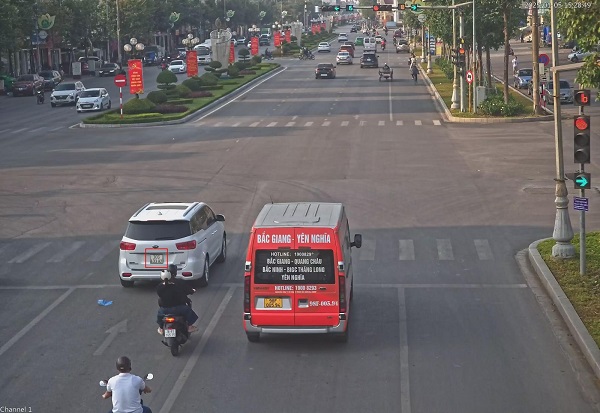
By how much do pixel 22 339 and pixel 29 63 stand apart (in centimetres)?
9828

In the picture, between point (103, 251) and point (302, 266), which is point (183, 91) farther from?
point (302, 266)

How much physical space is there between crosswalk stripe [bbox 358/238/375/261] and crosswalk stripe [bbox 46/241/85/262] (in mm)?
6938

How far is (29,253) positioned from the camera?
2395cm

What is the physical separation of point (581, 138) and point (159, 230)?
8623 mm

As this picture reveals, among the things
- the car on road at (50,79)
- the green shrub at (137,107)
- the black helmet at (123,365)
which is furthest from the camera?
the car on road at (50,79)

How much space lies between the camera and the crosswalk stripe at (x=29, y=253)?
23203mm

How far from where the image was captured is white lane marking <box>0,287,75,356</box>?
54.1 ft

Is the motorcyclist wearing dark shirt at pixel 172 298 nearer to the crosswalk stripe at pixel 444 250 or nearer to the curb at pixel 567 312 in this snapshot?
the curb at pixel 567 312

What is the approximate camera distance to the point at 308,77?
91938mm

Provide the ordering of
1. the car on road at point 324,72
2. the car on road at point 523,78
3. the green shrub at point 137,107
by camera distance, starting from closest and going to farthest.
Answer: the green shrub at point 137,107, the car on road at point 523,78, the car on road at point 324,72

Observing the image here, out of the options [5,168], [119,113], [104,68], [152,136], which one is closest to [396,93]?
[119,113]

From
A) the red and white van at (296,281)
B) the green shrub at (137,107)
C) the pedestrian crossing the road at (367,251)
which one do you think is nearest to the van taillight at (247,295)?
the red and white van at (296,281)

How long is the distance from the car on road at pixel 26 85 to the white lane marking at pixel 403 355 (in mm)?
67505

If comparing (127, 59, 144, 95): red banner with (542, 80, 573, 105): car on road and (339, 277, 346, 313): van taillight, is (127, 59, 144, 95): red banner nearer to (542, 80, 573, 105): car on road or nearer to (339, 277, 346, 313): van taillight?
(542, 80, 573, 105): car on road
